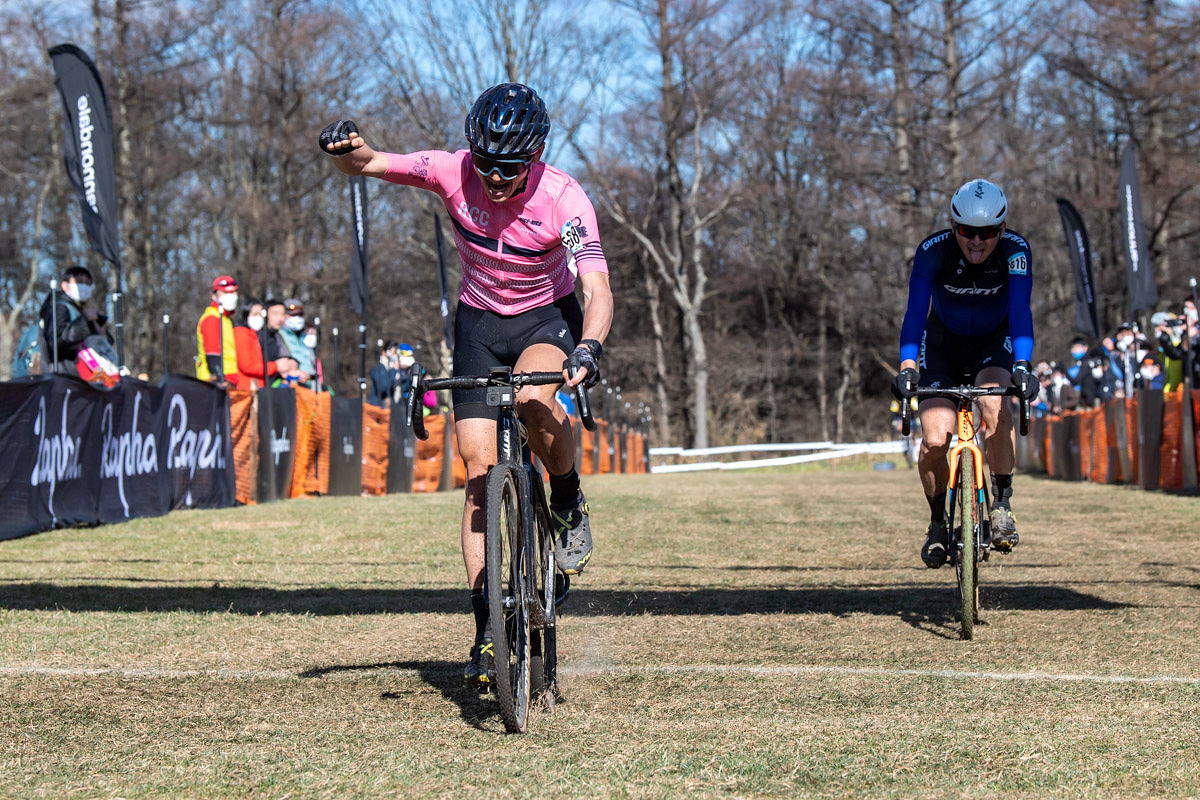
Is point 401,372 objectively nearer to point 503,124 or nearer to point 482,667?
point 503,124

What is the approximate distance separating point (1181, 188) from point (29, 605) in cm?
3363

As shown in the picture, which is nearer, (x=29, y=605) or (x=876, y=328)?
(x=29, y=605)

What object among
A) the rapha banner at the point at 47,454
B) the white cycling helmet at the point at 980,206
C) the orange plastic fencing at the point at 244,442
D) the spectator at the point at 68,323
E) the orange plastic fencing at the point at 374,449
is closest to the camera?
the white cycling helmet at the point at 980,206

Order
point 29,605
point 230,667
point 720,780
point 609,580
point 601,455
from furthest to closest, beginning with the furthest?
point 601,455, point 609,580, point 29,605, point 230,667, point 720,780

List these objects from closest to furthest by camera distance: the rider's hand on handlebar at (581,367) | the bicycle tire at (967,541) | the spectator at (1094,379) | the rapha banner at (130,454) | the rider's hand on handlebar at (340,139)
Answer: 1. the rider's hand on handlebar at (581,367)
2. the rider's hand on handlebar at (340,139)
3. the bicycle tire at (967,541)
4. the rapha banner at (130,454)
5. the spectator at (1094,379)

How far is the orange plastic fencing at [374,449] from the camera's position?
1898 cm

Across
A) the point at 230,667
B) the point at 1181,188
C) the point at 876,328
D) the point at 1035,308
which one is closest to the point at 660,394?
the point at 876,328

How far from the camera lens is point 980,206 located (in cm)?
696

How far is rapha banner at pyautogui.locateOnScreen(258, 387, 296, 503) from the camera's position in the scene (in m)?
15.9

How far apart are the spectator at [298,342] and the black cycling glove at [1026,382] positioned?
1249cm

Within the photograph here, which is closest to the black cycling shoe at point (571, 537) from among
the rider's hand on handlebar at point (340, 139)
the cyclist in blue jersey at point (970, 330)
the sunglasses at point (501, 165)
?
the sunglasses at point (501, 165)

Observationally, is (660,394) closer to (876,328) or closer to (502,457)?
(876,328)

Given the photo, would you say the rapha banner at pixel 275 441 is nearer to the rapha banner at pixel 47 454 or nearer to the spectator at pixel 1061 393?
the rapha banner at pixel 47 454

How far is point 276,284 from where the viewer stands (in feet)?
135
